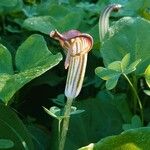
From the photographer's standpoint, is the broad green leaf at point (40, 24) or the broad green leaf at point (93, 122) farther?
the broad green leaf at point (40, 24)

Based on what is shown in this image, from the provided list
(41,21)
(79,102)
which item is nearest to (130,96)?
(79,102)

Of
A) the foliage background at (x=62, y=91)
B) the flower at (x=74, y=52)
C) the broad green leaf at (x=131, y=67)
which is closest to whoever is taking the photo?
the flower at (x=74, y=52)

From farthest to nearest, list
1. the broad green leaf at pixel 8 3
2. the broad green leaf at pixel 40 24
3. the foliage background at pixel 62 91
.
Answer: the broad green leaf at pixel 8 3
the broad green leaf at pixel 40 24
the foliage background at pixel 62 91

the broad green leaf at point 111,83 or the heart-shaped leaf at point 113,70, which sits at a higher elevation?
the heart-shaped leaf at point 113,70

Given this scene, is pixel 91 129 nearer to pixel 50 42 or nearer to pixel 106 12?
pixel 106 12

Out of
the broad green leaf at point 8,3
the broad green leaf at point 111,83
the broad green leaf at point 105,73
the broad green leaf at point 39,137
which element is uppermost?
the broad green leaf at point 8,3

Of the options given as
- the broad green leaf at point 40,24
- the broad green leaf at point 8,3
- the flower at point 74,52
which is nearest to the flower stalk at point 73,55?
the flower at point 74,52

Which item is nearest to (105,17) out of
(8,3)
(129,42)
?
(129,42)

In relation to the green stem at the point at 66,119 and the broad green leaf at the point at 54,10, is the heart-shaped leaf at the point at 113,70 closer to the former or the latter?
the green stem at the point at 66,119
